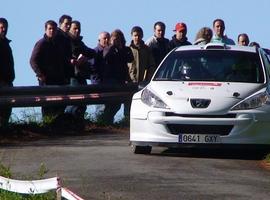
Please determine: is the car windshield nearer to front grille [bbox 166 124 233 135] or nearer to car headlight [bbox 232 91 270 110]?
car headlight [bbox 232 91 270 110]

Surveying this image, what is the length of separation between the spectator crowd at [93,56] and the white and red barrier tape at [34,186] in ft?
25.6

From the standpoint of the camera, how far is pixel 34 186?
9773 mm

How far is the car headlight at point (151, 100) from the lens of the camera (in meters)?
14.7

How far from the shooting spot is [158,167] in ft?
43.6

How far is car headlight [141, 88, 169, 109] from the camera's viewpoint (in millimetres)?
14742

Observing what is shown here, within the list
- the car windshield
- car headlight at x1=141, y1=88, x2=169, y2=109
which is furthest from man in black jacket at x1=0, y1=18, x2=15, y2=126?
car headlight at x1=141, y1=88, x2=169, y2=109

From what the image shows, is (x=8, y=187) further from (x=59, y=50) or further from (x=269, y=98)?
(x=59, y=50)

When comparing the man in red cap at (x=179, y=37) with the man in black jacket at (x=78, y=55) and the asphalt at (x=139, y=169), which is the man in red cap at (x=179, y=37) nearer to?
the man in black jacket at (x=78, y=55)

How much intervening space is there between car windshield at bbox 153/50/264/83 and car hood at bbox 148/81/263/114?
0.44 metres

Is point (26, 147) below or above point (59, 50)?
below

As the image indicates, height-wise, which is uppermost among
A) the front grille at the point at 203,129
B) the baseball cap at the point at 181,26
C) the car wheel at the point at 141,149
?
the baseball cap at the point at 181,26

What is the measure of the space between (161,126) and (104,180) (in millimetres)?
2863

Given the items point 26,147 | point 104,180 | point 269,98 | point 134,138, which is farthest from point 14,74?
point 104,180

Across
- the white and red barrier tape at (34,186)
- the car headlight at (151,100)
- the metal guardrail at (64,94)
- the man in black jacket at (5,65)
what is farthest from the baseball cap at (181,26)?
the white and red barrier tape at (34,186)
